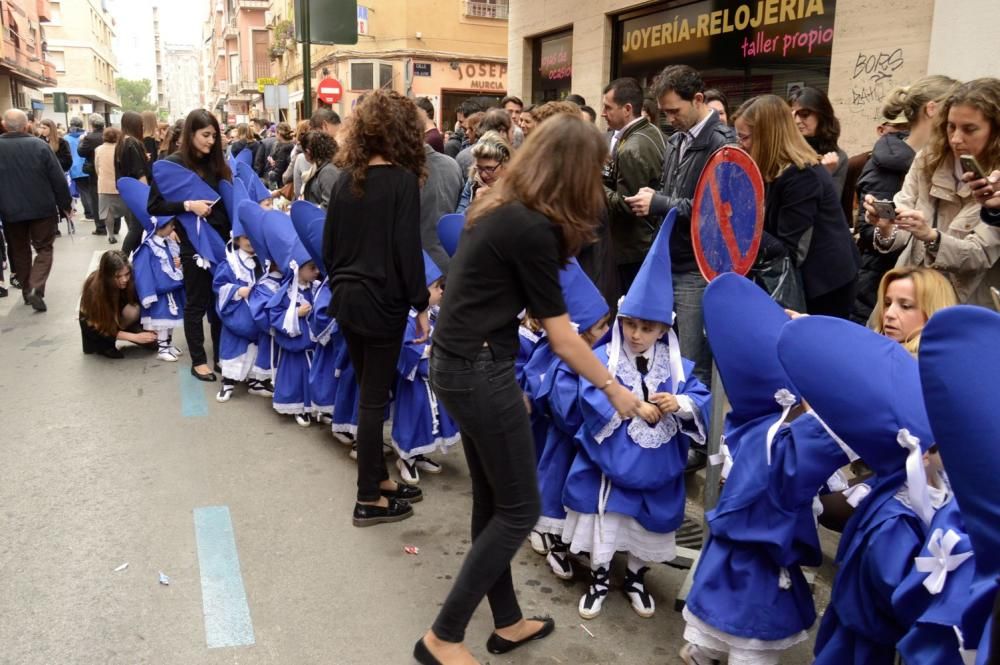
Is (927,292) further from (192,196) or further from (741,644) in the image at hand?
(192,196)

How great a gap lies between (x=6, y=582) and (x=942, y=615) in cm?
344

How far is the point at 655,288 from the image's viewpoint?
124 inches

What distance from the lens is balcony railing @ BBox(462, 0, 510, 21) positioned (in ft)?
94.1

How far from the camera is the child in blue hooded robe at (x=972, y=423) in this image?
1.43m

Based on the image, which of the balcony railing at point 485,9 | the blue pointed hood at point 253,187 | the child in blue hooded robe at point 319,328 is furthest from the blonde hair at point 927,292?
the balcony railing at point 485,9

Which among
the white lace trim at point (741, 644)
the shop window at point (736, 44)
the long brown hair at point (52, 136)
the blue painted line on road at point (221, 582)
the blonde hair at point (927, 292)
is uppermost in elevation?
the shop window at point (736, 44)

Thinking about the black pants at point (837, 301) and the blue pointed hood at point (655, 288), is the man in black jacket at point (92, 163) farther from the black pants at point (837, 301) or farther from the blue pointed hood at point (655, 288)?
the blue pointed hood at point (655, 288)

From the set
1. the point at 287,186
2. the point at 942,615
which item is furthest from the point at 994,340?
the point at 287,186

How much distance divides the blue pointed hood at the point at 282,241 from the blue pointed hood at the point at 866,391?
11.7 ft

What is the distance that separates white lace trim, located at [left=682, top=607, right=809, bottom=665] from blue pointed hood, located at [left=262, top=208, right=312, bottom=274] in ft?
10.9

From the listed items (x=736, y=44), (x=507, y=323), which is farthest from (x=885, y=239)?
(x=736, y=44)

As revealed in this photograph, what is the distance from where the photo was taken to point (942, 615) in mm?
1700

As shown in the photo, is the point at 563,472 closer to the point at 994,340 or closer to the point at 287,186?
the point at 994,340

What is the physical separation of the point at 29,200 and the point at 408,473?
6200 mm
